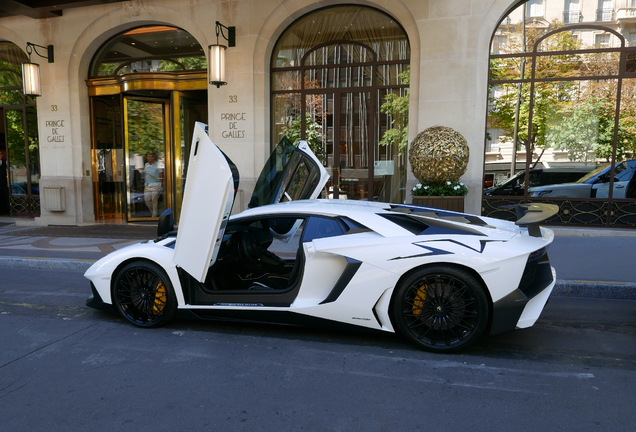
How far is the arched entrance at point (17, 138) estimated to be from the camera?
13141mm

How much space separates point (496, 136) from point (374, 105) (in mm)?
2706

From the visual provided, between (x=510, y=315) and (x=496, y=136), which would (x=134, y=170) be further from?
(x=510, y=315)

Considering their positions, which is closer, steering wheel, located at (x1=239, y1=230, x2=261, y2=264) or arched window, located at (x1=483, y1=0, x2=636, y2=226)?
steering wheel, located at (x1=239, y1=230, x2=261, y2=264)

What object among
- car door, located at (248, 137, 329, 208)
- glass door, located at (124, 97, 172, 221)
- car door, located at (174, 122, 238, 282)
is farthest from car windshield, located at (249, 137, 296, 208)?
glass door, located at (124, 97, 172, 221)

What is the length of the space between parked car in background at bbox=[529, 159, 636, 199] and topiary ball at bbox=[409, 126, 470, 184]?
2.13 meters

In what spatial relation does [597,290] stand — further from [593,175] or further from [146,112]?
[146,112]

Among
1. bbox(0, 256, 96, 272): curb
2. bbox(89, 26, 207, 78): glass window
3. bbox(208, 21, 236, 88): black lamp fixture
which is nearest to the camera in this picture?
bbox(0, 256, 96, 272): curb

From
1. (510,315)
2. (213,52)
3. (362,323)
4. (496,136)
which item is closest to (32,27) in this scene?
(213,52)

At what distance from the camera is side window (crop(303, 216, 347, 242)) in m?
4.15

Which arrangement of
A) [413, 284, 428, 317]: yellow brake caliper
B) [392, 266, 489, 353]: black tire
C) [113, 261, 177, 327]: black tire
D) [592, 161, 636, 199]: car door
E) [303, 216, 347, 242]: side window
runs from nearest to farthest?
[392, 266, 489, 353]: black tire < [413, 284, 428, 317]: yellow brake caliper < [303, 216, 347, 242]: side window < [113, 261, 177, 327]: black tire < [592, 161, 636, 199]: car door

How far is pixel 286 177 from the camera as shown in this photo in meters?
5.32

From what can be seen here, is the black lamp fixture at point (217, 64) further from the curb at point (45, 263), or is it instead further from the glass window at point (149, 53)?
the curb at point (45, 263)

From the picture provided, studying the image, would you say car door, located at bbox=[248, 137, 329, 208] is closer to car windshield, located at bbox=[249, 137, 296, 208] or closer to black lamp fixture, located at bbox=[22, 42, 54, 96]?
car windshield, located at bbox=[249, 137, 296, 208]

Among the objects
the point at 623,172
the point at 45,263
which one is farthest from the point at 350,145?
the point at 45,263
